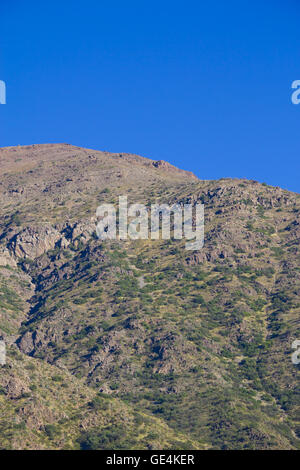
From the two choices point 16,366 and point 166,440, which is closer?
point 166,440

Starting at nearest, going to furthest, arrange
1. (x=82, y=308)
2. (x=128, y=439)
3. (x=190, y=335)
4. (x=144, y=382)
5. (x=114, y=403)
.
Result: (x=128, y=439)
(x=114, y=403)
(x=144, y=382)
(x=190, y=335)
(x=82, y=308)

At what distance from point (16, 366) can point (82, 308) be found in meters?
54.8

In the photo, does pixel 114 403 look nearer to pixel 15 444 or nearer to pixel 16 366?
pixel 16 366

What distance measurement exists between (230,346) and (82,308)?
33132 millimetres

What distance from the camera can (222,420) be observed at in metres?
143

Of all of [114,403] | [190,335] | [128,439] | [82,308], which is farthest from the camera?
[82,308]

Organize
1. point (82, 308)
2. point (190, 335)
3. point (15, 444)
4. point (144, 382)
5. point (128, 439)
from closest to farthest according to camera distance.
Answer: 1. point (15, 444)
2. point (128, 439)
3. point (144, 382)
4. point (190, 335)
5. point (82, 308)

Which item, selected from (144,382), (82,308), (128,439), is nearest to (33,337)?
(82,308)

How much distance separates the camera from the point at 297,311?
185m

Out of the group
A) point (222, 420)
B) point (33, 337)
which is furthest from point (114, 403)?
point (33, 337)

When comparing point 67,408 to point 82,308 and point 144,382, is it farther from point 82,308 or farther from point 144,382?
point 82,308

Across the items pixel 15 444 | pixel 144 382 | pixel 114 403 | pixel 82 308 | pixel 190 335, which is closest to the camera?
pixel 15 444
